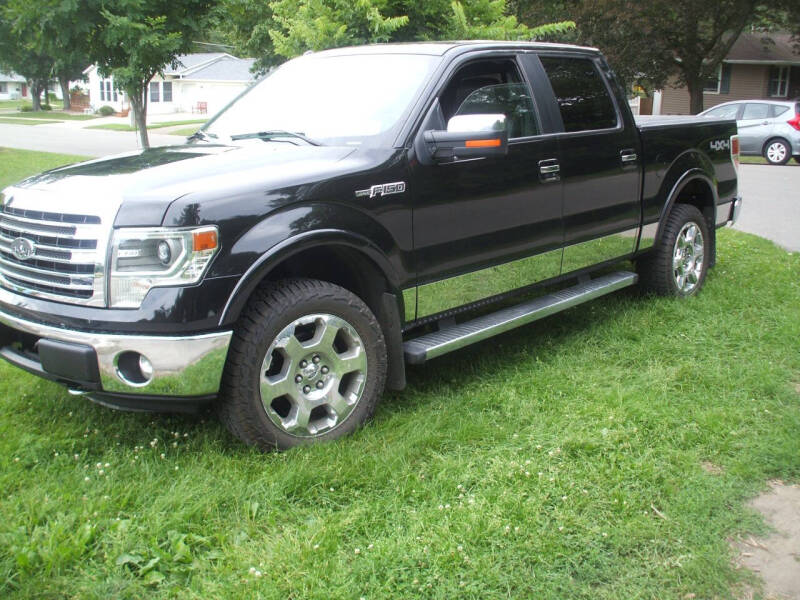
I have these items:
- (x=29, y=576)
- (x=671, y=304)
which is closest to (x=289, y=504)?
(x=29, y=576)

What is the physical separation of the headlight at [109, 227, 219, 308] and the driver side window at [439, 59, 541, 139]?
179cm

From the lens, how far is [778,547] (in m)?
3.17

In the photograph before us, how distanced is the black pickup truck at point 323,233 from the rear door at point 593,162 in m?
0.02

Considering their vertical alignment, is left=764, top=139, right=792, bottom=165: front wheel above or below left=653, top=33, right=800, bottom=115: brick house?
below

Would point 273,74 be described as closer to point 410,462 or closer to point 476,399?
→ point 476,399

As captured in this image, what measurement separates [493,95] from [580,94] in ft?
3.01

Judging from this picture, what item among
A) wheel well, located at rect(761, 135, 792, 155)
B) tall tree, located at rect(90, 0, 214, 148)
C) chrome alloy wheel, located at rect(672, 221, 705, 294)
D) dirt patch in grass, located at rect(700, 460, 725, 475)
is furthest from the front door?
wheel well, located at rect(761, 135, 792, 155)

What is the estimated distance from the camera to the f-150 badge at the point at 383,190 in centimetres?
387

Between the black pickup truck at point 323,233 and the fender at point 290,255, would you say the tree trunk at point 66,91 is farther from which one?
the fender at point 290,255

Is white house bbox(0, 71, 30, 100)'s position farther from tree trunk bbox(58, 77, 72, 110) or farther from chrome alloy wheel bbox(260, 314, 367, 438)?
chrome alloy wheel bbox(260, 314, 367, 438)

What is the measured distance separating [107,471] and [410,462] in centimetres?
133

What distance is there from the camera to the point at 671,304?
20.2 ft

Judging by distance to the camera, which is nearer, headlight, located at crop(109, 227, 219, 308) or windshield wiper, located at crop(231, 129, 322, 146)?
headlight, located at crop(109, 227, 219, 308)

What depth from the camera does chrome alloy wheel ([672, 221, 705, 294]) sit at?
20.7 feet
